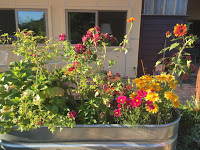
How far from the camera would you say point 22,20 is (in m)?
4.81

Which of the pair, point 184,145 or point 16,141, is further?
point 184,145

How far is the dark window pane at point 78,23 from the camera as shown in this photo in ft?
15.8

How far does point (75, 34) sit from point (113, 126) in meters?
4.30

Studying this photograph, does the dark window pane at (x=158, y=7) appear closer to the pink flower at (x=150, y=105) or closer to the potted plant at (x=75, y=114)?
the potted plant at (x=75, y=114)

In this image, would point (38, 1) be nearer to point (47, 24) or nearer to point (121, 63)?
point (47, 24)

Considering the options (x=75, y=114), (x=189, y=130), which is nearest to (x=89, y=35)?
(x=75, y=114)

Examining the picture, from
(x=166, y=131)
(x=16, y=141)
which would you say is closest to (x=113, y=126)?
(x=166, y=131)

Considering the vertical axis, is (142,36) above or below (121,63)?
above

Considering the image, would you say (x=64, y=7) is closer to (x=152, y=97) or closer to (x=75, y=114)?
(x=75, y=114)

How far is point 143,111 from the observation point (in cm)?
134

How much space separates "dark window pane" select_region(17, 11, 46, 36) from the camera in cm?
476

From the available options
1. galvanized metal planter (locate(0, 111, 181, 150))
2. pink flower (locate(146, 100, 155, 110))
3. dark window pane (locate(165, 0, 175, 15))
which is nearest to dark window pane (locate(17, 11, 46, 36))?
dark window pane (locate(165, 0, 175, 15))

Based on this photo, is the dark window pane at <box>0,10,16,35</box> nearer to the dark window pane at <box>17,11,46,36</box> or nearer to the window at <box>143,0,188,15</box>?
the dark window pane at <box>17,11,46,36</box>

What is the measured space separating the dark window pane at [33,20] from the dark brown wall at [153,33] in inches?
111
